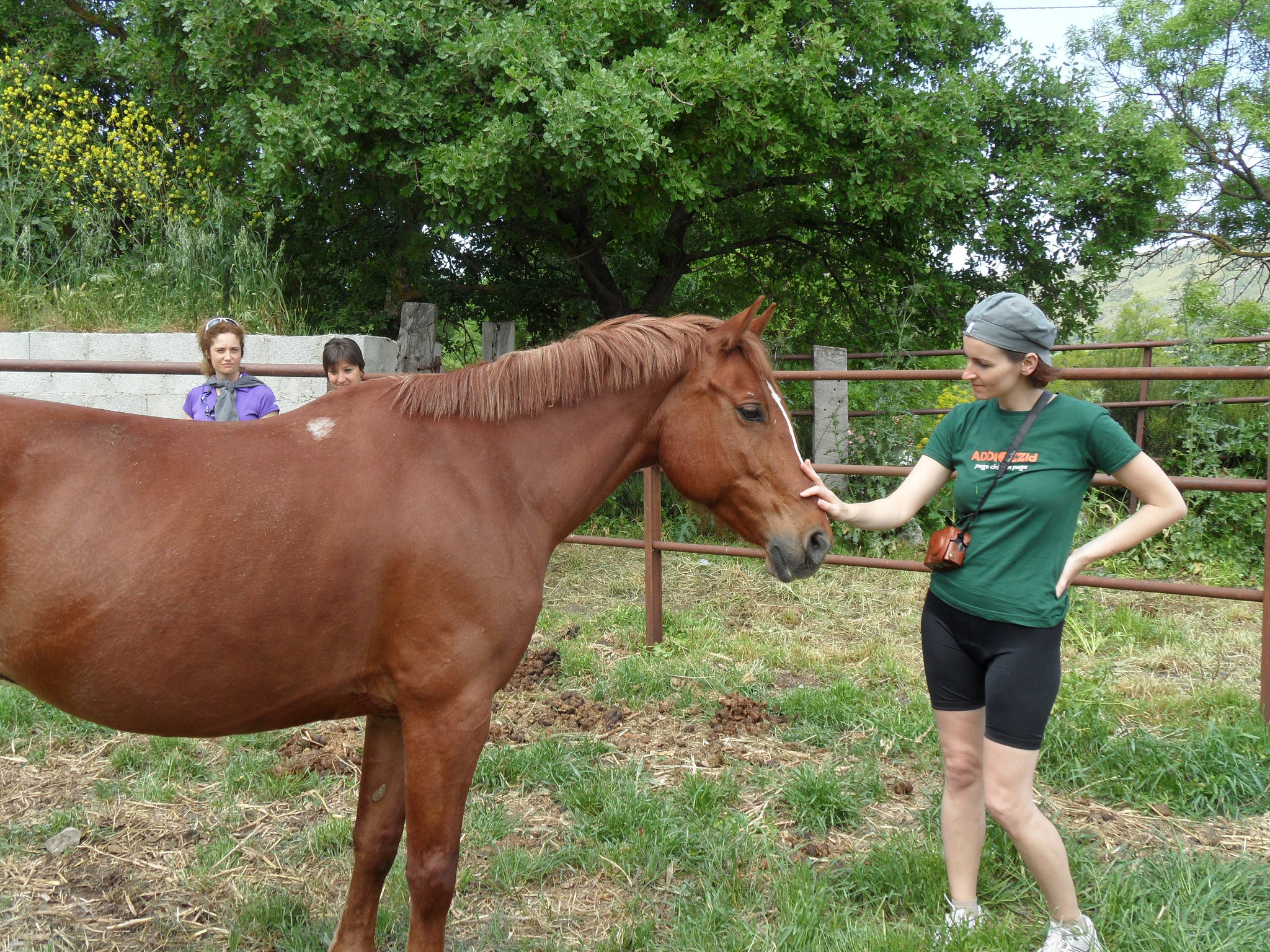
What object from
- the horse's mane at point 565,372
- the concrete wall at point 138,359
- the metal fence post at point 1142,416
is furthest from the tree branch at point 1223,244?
the horse's mane at point 565,372

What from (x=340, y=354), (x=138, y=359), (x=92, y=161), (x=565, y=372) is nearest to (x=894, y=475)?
(x=565, y=372)

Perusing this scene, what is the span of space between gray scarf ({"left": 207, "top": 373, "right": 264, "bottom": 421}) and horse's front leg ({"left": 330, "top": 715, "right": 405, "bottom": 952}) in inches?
77.5

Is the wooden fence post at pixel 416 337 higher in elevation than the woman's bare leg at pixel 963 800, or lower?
higher

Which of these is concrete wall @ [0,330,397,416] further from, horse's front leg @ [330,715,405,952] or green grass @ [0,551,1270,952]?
horse's front leg @ [330,715,405,952]

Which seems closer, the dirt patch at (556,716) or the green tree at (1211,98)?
the dirt patch at (556,716)

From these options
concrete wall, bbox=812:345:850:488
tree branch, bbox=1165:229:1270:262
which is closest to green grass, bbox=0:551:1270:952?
concrete wall, bbox=812:345:850:488

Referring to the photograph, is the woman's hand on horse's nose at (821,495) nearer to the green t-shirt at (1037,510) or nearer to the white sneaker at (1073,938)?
the green t-shirt at (1037,510)

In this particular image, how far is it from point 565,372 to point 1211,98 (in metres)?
20.9

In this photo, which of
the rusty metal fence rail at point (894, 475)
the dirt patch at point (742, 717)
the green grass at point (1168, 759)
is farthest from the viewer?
the dirt patch at point (742, 717)

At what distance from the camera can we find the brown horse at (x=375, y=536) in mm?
1892

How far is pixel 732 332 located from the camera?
2.38 meters

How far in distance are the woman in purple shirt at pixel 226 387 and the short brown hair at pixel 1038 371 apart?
3.03 metres

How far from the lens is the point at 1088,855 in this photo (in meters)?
2.74

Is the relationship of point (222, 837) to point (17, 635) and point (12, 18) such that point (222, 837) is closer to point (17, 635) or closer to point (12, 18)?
point (17, 635)
